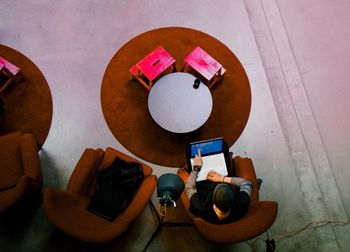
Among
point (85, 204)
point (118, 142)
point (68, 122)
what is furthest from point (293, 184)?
point (68, 122)

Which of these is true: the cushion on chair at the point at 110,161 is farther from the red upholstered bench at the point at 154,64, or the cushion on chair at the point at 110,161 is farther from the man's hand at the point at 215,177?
the red upholstered bench at the point at 154,64

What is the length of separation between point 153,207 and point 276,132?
156 centimetres

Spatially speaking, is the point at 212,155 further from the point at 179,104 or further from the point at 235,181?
the point at 179,104

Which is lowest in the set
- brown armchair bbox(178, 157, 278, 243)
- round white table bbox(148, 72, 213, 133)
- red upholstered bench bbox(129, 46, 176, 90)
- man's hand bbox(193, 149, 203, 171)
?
brown armchair bbox(178, 157, 278, 243)

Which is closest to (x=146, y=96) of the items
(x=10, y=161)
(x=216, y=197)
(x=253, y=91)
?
(x=253, y=91)

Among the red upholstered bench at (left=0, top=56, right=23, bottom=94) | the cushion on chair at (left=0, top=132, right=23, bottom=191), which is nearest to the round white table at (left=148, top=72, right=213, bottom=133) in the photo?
the cushion on chair at (left=0, top=132, right=23, bottom=191)

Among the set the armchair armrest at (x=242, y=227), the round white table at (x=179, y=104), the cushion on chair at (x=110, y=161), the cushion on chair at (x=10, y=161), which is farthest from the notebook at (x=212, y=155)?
the cushion on chair at (x=10, y=161)

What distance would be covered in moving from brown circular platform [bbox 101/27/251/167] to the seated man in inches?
25.7

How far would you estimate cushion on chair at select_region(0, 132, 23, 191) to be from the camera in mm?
2764

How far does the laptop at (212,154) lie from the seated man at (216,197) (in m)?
0.07

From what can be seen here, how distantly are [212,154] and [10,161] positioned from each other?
1.76 m

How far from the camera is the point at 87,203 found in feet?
8.80

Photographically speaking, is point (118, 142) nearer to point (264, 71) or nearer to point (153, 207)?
point (153, 207)

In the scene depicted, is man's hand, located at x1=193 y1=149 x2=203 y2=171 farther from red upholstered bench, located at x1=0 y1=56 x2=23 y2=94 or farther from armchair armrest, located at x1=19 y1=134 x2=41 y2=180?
red upholstered bench, located at x1=0 y1=56 x2=23 y2=94
